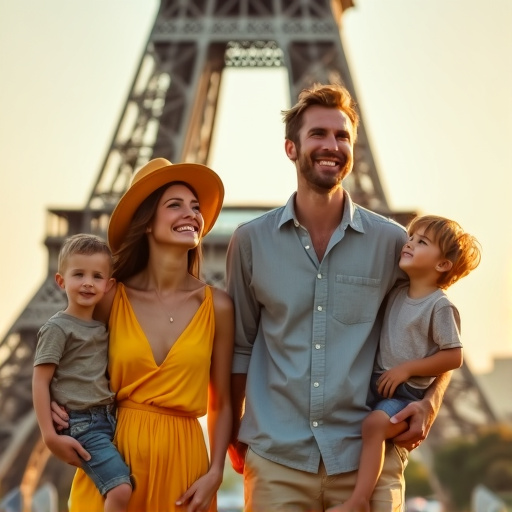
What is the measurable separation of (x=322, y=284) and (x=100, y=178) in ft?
62.5

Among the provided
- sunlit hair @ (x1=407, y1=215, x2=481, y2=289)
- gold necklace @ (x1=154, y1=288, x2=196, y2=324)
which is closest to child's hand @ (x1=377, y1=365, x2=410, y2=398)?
sunlit hair @ (x1=407, y1=215, x2=481, y2=289)

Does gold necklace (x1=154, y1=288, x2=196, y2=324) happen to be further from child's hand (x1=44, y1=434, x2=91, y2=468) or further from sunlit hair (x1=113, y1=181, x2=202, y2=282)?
child's hand (x1=44, y1=434, x2=91, y2=468)

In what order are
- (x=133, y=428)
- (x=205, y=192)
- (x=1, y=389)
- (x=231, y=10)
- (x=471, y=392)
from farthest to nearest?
(x=231, y=10) < (x=471, y=392) < (x=1, y=389) < (x=205, y=192) < (x=133, y=428)

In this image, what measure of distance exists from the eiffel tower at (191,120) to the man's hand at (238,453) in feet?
55.1

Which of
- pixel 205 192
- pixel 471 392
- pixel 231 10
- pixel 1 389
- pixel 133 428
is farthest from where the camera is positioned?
pixel 231 10

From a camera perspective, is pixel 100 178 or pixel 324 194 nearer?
pixel 324 194

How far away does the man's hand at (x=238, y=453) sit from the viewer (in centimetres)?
600

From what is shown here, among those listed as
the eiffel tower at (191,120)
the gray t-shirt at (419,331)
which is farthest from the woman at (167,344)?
the eiffel tower at (191,120)

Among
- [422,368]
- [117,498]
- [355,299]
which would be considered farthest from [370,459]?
[117,498]

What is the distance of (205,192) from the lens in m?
6.15

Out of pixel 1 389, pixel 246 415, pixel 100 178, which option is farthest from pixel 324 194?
pixel 100 178

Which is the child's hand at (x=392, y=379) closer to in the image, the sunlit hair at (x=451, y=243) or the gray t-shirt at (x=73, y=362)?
the sunlit hair at (x=451, y=243)

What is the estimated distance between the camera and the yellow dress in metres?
5.65

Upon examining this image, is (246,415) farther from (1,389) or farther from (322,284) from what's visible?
(1,389)
